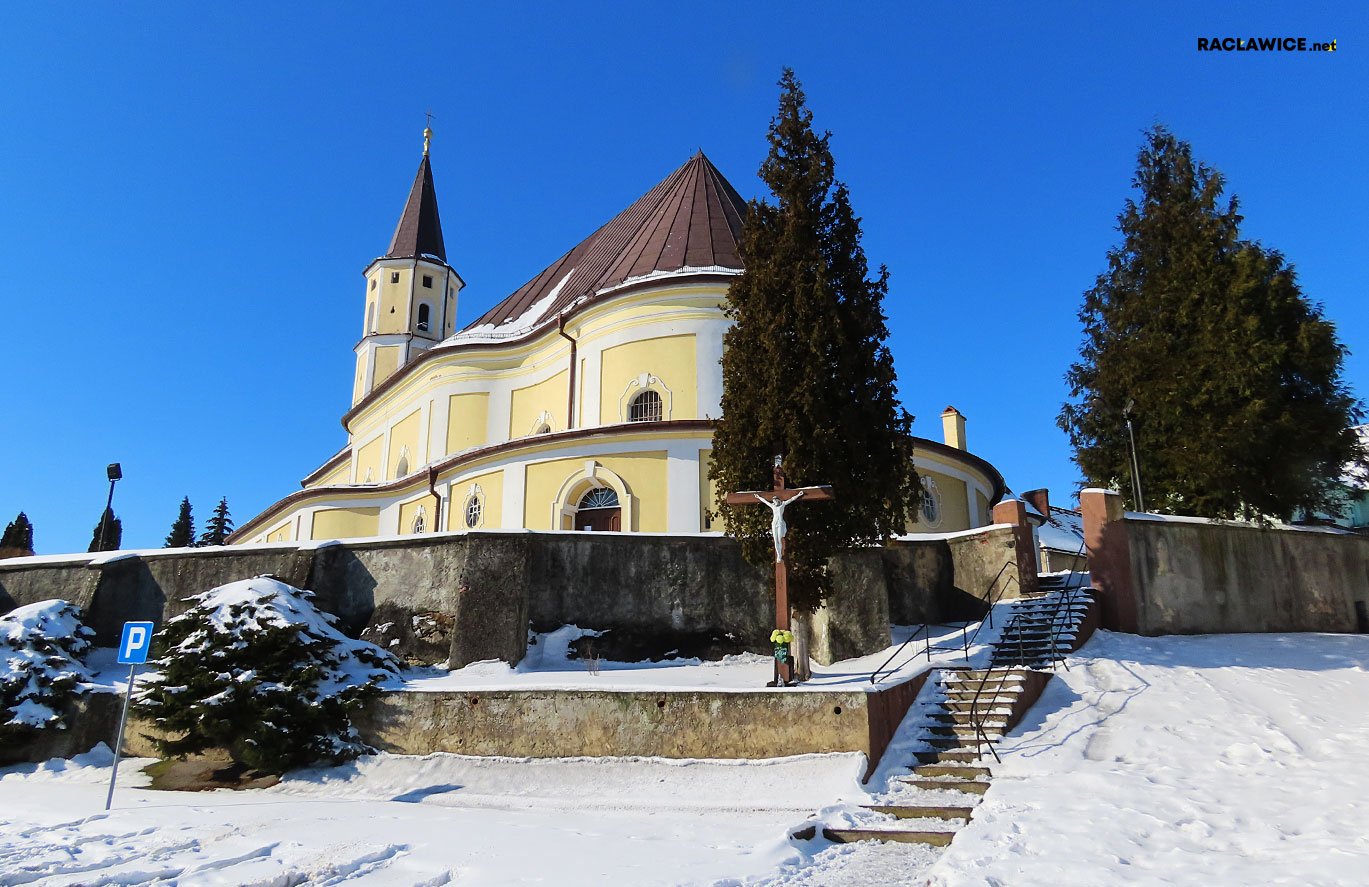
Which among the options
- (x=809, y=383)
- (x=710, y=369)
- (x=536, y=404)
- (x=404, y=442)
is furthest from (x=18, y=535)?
(x=809, y=383)

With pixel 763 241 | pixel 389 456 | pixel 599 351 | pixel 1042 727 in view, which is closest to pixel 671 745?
pixel 1042 727

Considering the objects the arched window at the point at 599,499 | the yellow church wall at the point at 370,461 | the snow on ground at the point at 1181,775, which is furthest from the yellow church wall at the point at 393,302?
the snow on ground at the point at 1181,775

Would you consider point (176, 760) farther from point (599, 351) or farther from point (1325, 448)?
point (1325, 448)

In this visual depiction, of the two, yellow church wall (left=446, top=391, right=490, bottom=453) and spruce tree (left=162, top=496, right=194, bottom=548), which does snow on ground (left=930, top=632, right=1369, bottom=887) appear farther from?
spruce tree (left=162, top=496, right=194, bottom=548)

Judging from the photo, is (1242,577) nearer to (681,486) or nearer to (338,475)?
(681,486)

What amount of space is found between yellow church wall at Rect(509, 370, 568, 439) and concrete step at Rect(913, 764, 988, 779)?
1588 centimetres

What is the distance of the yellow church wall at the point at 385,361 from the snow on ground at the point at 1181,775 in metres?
29.9

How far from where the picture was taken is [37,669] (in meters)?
13.6

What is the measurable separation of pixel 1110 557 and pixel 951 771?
7.35 meters

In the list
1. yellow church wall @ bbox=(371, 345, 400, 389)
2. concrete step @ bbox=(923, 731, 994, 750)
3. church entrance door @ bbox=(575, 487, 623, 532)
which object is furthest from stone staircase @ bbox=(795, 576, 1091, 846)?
yellow church wall @ bbox=(371, 345, 400, 389)

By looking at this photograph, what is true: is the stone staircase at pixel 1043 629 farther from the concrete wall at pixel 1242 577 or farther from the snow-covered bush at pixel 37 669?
the snow-covered bush at pixel 37 669

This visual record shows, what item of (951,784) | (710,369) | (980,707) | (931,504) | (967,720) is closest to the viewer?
(951,784)

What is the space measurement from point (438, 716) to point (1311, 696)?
11.7 meters

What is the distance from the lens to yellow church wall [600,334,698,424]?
22078 millimetres
